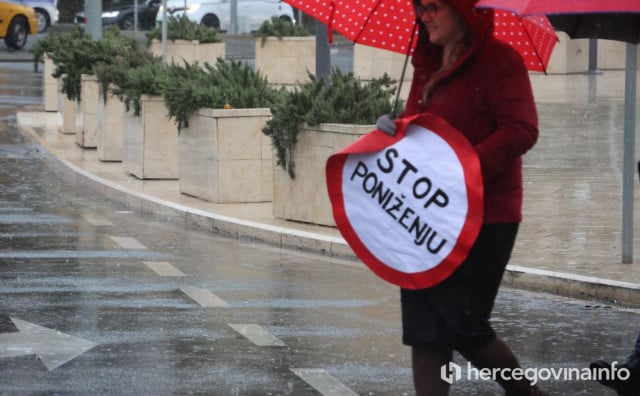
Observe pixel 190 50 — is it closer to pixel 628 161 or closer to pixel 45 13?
pixel 45 13

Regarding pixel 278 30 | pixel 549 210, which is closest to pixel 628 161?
pixel 549 210

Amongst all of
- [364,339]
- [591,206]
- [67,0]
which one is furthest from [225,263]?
[67,0]

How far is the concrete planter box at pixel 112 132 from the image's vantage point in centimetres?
1730

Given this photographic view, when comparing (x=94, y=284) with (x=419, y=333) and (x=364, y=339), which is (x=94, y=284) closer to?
(x=364, y=339)

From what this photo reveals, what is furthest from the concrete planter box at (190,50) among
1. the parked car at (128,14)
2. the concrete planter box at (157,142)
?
the parked car at (128,14)

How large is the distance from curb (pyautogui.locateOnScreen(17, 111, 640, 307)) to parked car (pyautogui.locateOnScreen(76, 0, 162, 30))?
1526 inches

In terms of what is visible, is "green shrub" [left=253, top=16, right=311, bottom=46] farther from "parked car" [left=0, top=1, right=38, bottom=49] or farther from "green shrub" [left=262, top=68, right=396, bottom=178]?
"green shrub" [left=262, top=68, right=396, bottom=178]

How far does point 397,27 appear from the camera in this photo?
245 inches

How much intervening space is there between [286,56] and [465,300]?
28027mm

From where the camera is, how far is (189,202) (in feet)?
45.2

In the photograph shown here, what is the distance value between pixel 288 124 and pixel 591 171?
4.23m

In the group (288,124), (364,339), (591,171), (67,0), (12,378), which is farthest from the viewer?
(67,0)

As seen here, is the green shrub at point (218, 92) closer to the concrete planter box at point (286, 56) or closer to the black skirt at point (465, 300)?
the black skirt at point (465, 300)

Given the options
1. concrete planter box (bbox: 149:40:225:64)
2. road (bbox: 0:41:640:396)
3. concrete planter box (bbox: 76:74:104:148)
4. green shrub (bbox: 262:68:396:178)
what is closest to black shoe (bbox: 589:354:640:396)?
road (bbox: 0:41:640:396)
